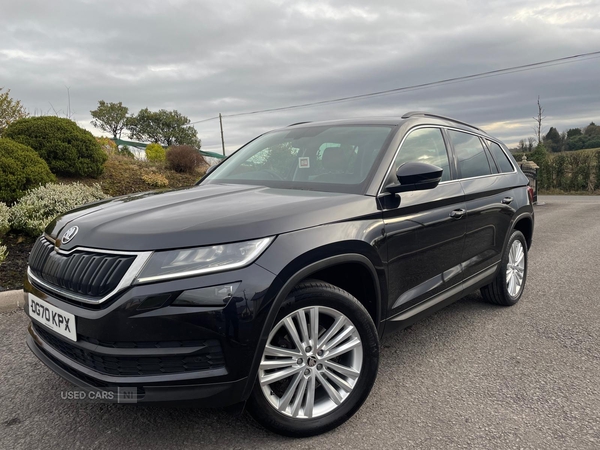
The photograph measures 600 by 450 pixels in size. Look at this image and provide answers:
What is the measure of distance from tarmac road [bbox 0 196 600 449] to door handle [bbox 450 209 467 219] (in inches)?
39.8

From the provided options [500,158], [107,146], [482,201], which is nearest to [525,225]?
[500,158]

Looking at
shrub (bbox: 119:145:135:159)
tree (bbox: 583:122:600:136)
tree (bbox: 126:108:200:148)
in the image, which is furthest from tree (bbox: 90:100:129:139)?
tree (bbox: 583:122:600:136)

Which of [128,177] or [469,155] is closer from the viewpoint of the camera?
[469,155]

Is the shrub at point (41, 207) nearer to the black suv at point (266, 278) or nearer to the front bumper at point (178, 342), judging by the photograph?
the black suv at point (266, 278)

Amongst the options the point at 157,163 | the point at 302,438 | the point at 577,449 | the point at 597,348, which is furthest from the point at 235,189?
the point at 157,163

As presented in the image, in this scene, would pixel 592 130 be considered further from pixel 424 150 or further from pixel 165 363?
pixel 165 363

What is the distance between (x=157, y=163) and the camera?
45.4 feet

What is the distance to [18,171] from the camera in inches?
287

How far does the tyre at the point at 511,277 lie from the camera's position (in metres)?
4.21

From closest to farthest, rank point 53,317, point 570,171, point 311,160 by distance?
point 53,317 < point 311,160 < point 570,171

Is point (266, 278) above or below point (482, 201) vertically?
below

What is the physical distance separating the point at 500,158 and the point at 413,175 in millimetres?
2225

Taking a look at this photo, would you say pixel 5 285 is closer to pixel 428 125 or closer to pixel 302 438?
pixel 302 438

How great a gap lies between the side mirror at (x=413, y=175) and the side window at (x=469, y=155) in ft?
3.33
